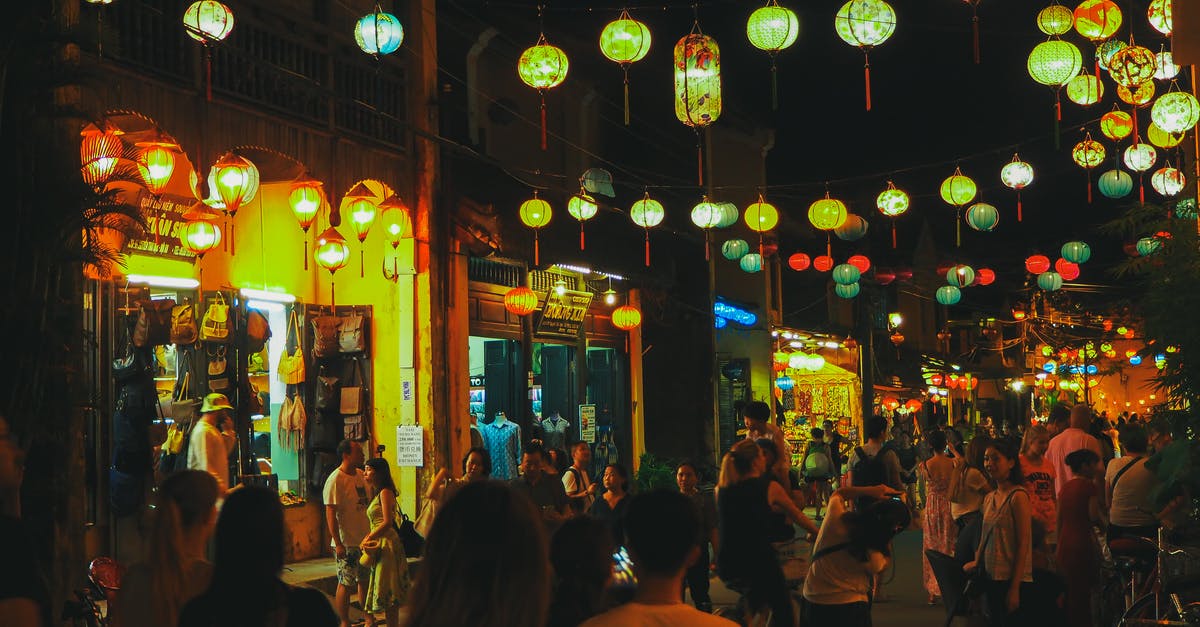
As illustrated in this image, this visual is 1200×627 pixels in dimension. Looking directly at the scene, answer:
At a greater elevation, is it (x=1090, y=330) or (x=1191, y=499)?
(x=1090, y=330)

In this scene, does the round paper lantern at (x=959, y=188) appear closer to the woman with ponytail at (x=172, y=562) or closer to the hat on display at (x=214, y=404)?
the hat on display at (x=214, y=404)

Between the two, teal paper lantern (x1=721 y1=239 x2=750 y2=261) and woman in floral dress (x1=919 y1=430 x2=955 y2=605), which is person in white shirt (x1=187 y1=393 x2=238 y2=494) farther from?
teal paper lantern (x1=721 y1=239 x2=750 y2=261)

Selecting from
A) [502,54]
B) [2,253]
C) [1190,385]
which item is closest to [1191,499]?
[1190,385]

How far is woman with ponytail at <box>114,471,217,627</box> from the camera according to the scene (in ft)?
14.8

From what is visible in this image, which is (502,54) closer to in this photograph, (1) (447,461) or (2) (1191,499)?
(1) (447,461)

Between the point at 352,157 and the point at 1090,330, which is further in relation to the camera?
the point at 1090,330

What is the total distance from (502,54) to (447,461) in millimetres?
7375

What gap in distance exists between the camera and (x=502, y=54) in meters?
20.8

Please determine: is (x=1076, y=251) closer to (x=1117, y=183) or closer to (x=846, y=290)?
(x=846, y=290)

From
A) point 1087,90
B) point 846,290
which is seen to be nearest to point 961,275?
point 846,290

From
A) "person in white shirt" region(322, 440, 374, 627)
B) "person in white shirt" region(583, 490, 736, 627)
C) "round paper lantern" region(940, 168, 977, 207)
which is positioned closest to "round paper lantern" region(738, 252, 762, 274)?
"round paper lantern" region(940, 168, 977, 207)

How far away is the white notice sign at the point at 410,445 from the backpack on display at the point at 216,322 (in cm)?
300

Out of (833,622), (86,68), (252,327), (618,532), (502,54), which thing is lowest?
(833,622)

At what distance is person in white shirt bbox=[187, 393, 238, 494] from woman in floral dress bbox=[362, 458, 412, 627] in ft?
6.75
